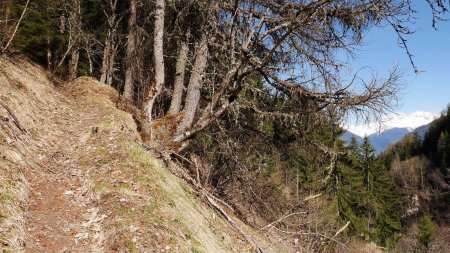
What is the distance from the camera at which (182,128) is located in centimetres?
869

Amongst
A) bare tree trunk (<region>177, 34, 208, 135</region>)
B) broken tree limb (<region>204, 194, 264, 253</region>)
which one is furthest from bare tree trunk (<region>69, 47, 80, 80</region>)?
broken tree limb (<region>204, 194, 264, 253</region>)

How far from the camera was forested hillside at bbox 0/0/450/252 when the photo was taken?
205 inches

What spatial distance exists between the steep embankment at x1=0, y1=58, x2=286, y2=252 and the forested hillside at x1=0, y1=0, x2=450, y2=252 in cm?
3

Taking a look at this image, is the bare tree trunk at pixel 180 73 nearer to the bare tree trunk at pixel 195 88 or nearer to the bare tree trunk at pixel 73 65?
the bare tree trunk at pixel 195 88

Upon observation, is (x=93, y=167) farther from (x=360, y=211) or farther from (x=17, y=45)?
(x=360, y=211)

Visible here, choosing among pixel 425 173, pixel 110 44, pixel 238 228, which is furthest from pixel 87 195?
pixel 425 173

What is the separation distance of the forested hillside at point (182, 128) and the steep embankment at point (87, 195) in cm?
3

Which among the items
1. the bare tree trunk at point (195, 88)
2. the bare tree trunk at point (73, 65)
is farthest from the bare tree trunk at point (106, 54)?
the bare tree trunk at point (195, 88)

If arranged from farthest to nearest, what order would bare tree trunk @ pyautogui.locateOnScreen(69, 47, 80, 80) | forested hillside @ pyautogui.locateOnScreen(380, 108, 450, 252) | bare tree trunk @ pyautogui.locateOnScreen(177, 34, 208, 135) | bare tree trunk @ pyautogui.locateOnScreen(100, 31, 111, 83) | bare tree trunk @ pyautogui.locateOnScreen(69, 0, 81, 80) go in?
forested hillside @ pyautogui.locateOnScreen(380, 108, 450, 252)
bare tree trunk @ pyautogui.locateOnScreen(100, 31, 111, 83)
bare tree trunk @ pyautogui.locateOnScreen(69, 47, 80, 80)
bare tree trunk @ pyautogui.locateOnScreen(69, 0, 81, 80)
bare tree trunk @ pyautogui.locateOnScreen(177, 34, 208, 135)

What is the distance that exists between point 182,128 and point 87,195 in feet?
10.9

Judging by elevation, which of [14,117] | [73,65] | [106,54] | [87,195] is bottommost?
[87,195]

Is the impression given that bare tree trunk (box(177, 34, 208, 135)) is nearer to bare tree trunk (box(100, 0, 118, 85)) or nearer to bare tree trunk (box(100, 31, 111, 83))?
bare tree trunk (box(100, 0, 118, 85))

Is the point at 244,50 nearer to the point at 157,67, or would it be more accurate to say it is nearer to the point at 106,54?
the point at 157,67

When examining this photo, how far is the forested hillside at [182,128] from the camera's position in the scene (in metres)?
5.20
